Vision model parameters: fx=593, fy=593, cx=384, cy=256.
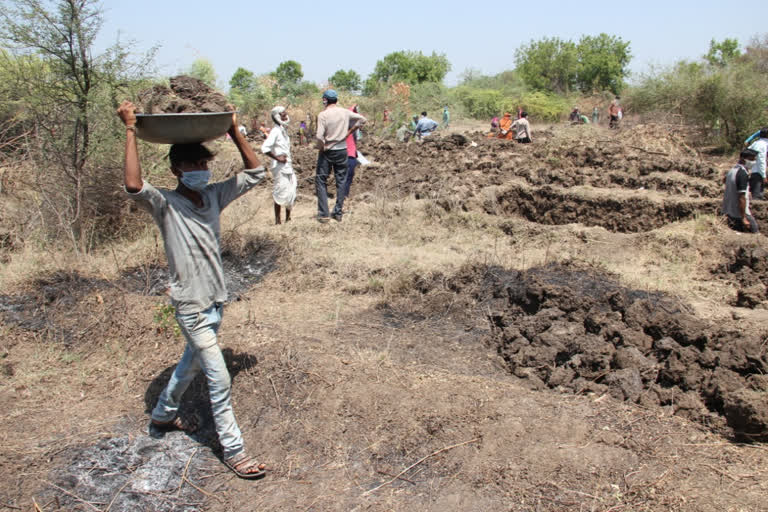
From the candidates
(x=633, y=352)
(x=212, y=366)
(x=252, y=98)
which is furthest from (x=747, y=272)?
(x=252, y=98)

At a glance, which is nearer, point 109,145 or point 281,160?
point 109,145

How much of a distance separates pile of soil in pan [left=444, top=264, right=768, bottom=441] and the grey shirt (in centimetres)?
233

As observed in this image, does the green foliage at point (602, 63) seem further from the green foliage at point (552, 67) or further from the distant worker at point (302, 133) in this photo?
the distant worker at point (302, 133)

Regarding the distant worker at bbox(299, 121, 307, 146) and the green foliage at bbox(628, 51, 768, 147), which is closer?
the green foliage at bbox(628, 51, 768, 147)

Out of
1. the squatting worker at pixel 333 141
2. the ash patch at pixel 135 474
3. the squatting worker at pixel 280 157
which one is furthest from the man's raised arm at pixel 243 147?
the squatting worker at pixel 333 141

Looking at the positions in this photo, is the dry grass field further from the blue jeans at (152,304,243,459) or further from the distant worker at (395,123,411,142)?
the distant worker at (395,123,411,142)

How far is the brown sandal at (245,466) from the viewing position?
10.4ft

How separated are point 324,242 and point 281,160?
4.20 feet

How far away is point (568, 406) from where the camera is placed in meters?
3.69

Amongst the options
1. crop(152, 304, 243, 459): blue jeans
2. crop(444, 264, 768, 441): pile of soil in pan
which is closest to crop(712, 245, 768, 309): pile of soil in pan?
crop(444, 264, 768, 441): pile of soil in pan

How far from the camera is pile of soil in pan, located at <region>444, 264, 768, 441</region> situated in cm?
367

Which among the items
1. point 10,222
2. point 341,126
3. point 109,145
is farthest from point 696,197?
point 10,222

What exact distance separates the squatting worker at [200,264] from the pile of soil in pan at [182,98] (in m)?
0.31

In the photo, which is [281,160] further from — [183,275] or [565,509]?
[565,509]
